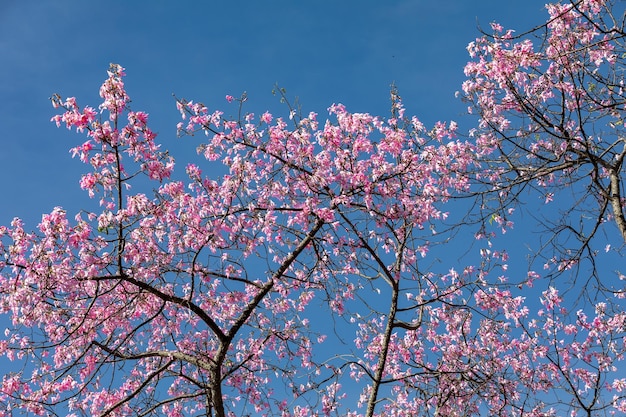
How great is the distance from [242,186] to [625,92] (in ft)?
17.8

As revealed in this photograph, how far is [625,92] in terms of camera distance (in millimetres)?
8367

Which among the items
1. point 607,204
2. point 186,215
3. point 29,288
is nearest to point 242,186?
point 186,215

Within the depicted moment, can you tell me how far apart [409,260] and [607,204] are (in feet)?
10.3

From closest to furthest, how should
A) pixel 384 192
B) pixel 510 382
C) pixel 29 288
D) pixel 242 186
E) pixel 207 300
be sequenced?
pixel 29 288, pixel 242 186, pixel 384 192, pixel 207 300, pixel 510 382

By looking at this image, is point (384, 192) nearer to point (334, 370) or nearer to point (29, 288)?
point (334, 370)

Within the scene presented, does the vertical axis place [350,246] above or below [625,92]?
below

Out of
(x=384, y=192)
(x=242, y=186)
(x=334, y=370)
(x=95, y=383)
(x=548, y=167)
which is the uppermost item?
(x=548, y=167)

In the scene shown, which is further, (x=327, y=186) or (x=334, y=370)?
(x=334, y=370)

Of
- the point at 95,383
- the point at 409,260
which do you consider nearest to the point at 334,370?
the point at 409,260

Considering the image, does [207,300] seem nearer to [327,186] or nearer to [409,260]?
[327,186]

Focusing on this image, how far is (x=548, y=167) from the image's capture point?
881 centimetres

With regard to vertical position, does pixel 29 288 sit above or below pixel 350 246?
below

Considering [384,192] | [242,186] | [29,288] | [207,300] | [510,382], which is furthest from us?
[510,382]

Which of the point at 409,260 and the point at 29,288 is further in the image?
the point at 409,260
